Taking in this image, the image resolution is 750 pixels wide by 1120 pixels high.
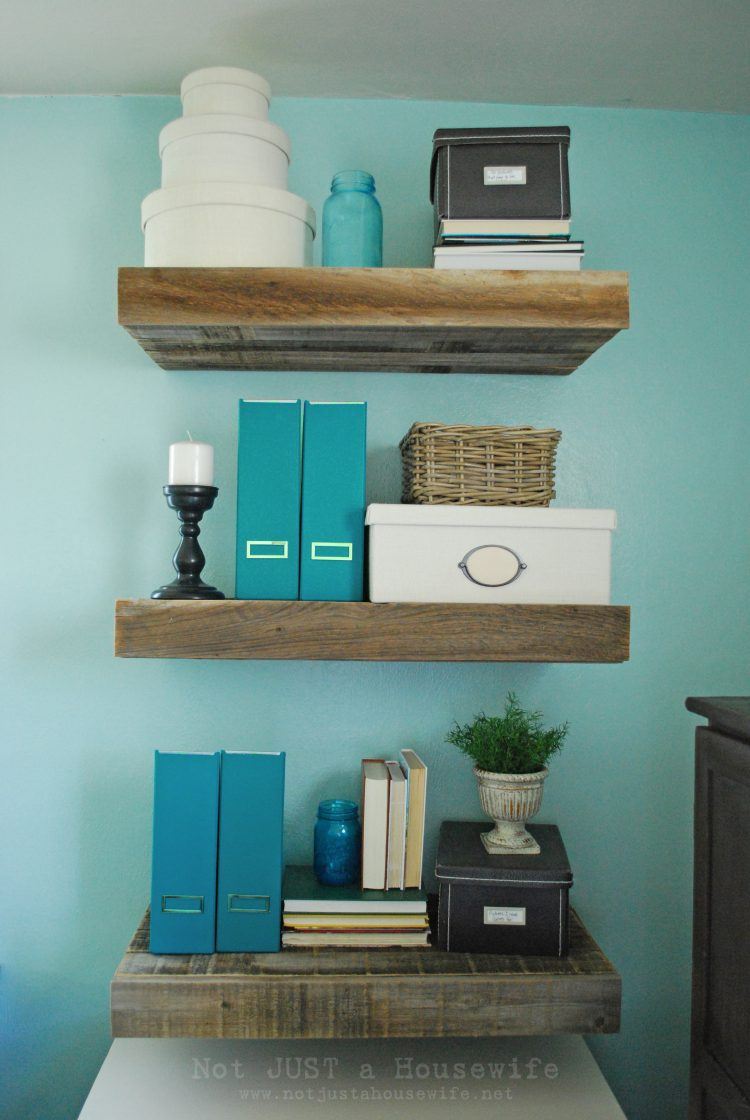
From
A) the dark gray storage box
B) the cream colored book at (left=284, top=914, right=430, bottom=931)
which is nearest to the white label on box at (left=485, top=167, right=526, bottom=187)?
the dark gray storage box

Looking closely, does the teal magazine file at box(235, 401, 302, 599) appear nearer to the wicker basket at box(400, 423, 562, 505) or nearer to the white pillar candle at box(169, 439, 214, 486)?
the white pillar candle at box(169, 439, 214, 486)

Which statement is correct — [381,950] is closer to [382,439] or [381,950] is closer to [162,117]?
[382,439]

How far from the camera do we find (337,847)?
1.45 meters

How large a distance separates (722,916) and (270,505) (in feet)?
2.83

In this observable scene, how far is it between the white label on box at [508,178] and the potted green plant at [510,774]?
2.80ft

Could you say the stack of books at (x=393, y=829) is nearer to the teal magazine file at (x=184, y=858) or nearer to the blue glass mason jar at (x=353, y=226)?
the teal magazine file at (x=184, y=858)

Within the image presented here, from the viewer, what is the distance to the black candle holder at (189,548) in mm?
1372

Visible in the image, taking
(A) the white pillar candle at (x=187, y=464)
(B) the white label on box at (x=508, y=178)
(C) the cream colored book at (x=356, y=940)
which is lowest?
(C) the cream colored book at (x=356, y=940)

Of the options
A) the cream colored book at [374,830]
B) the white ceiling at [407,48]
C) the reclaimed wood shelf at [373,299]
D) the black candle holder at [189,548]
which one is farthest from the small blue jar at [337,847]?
the white ceiling at [407,48]

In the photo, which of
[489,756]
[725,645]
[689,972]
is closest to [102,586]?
[489,756]

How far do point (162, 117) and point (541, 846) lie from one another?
4.86ft

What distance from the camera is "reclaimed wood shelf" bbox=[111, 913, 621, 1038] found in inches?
49.4

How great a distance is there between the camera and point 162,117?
5.28ft

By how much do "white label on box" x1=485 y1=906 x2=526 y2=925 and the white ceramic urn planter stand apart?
0.09 meters
